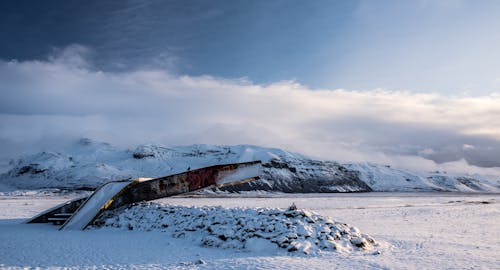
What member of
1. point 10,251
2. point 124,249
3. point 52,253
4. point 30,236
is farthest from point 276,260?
point 30,236

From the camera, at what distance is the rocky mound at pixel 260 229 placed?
40.9ft

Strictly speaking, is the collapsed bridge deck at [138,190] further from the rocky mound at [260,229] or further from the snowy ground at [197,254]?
the rocky mound at [260,229]

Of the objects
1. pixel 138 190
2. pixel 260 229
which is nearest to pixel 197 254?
pixel 260 229

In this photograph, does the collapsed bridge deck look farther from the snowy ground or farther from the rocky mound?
the rocky mound

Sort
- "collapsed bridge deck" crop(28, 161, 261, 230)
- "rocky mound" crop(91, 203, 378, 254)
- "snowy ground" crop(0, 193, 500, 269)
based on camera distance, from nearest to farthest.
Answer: "snowy ground" crop(0, 193, 500, 269), "rocky mound" crop(91, 203, 378, 254), "collapsed bridge deck" crop(28, 161, 261, 230)

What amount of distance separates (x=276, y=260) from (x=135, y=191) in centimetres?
1129

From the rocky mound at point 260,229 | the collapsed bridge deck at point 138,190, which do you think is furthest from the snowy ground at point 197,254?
the collapsed bridge deck at point 138,190

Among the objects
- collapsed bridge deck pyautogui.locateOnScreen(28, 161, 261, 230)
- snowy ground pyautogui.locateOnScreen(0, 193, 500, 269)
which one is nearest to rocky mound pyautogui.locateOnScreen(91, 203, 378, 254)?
snowy ground pyautogui.locateOnScreen(0, 193, 500, 269)

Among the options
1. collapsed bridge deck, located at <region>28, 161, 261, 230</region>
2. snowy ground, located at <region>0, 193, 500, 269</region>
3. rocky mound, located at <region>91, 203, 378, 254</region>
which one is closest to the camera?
snowy ground, located at <region>0, 193, 500, 269</region>

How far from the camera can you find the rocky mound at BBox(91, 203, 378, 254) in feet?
40.9

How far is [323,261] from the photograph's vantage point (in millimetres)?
10914

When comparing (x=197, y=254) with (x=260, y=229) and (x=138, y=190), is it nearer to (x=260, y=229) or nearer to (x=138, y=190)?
(x=260, y=229)

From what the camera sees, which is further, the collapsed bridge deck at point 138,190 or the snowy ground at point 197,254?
the collapsed bridge deck at point 138,190

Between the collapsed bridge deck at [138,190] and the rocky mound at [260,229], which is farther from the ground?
the collapsed bridge deck at [138,190]
